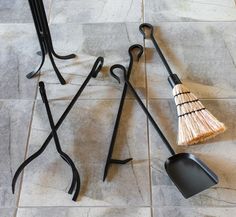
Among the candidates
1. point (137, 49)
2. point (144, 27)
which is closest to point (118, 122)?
point (137, 49)

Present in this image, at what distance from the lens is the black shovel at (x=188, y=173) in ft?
2.74

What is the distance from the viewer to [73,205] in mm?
835

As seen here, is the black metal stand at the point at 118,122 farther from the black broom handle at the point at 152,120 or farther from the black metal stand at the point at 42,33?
the black metal stand at the point at 42,33

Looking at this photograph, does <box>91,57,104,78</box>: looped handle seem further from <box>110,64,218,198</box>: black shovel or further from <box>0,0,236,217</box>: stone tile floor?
<box>110,64,218,198</box>: black shovel

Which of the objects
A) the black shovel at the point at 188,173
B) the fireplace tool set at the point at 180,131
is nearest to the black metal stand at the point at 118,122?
the fireplace tool set at the point at 180,131

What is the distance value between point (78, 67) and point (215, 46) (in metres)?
0.48

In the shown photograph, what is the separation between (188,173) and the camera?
0.86 metres

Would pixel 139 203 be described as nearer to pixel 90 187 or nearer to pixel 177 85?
pixel 90 187

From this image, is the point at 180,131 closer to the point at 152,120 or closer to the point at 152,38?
the point at 152,120

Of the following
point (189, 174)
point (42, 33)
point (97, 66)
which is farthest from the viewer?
point (97, 66)

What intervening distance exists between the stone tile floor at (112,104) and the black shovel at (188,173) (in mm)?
21

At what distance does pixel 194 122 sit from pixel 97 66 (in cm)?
37

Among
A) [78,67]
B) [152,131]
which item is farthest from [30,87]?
[152,131]

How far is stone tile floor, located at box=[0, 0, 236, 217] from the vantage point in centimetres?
84
